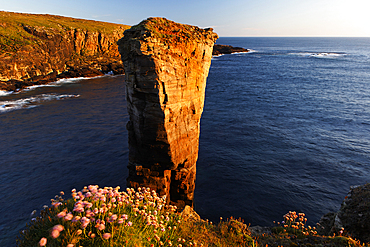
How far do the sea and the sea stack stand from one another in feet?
18.1

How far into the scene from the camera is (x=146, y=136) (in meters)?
11.7

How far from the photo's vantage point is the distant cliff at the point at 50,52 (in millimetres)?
49094

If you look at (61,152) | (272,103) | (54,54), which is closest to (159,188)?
(61,152)

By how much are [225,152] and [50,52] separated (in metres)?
60.9

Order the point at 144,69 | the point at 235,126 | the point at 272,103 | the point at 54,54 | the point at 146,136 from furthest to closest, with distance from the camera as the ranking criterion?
the point at 54,54 < the point at 272,103 < the point at 235,126 < the point at 146,136 < the point at 144,69

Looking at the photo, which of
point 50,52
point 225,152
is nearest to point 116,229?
point 225,152

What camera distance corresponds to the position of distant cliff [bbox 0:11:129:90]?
49.1 meters

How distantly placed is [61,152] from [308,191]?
24912 mm

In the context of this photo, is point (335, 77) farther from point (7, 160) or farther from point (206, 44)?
point (7, 160)

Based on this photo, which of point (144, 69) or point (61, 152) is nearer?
point (144, 69)

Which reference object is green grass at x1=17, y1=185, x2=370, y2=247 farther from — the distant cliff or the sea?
the distant cliff

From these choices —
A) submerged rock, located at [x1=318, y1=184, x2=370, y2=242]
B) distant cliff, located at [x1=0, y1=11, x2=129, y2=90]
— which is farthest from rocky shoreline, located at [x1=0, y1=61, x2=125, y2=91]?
submerged rock, located at [x1=318, y1=184, x2=370, y2=242]

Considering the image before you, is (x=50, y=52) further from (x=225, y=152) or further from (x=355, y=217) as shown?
(x=355, y=217)

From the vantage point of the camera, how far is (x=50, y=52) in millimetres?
58375
